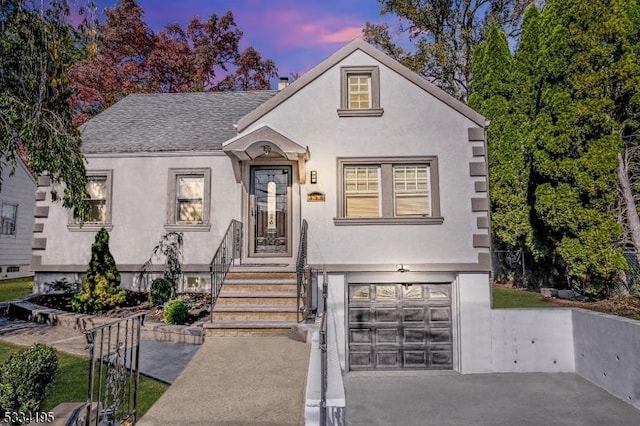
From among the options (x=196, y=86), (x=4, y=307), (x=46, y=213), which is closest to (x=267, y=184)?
(x=46, y=213)

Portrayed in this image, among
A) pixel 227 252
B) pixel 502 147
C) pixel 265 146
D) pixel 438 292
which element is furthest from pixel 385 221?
pixel 502 147

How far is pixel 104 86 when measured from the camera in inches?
835

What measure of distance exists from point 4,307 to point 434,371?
10.8m

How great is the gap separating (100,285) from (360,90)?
7827 mm

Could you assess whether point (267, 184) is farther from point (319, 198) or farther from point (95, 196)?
point (95, 196)

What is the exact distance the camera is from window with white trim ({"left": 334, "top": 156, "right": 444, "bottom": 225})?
9750mm

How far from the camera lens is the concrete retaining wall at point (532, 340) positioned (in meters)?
9.31

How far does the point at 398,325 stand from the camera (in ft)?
33.3

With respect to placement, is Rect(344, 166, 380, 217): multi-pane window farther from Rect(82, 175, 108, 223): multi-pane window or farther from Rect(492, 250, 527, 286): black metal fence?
Rect(492, 250, 527, 286): black metal fence

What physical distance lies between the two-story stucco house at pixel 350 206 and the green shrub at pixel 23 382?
5.68 m

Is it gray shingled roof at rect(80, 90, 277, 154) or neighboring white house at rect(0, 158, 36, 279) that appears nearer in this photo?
gray shingled roof at rect(80, 90, 277, 154)

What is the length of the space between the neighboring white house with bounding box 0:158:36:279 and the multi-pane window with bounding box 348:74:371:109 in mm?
16005

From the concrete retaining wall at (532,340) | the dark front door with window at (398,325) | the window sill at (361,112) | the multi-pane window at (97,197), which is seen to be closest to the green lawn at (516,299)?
the concrete retaining wall at (532,340)

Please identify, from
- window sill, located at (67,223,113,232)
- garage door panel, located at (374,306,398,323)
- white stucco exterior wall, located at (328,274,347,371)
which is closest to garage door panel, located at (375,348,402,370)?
garage door panel, located at (374,306,398,323)
